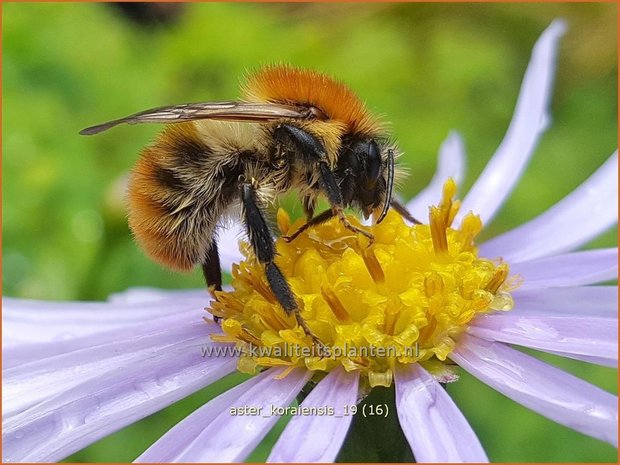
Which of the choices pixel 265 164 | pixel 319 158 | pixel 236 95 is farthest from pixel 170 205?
pixel 236 95

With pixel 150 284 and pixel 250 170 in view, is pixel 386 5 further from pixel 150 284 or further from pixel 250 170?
pixel 250 170

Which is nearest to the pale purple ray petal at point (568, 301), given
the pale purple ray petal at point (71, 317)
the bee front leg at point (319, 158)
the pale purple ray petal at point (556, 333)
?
the pale purple ray petal at point (556, 333)

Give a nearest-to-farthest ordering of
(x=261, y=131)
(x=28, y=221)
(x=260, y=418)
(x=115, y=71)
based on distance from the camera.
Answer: (x=260, y=418)
(x=261, y=131)
(x=28, y=221)
(x=115, y=71)

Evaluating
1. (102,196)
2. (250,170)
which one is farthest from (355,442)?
(102,196)

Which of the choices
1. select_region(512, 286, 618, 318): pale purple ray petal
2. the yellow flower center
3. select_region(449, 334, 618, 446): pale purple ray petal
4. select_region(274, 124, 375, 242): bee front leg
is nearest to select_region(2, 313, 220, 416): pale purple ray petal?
the yellow flower center

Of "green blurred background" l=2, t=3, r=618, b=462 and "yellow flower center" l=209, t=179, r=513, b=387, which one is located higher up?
"green blurred background" l=2, t=3, r=618, b=462

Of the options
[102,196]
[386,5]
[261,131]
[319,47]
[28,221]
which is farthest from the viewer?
[386,5]

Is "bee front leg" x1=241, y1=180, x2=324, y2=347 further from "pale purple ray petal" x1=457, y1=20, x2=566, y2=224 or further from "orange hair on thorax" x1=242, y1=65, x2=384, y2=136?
"pale purple ray petal" x1=457, y1=20, x2=566, y2=224
